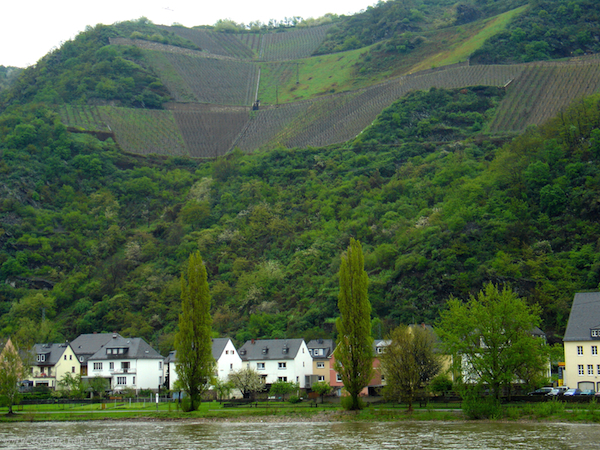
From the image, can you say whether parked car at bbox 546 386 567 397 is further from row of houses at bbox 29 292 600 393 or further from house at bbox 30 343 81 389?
house at bbox 30 343 81 389

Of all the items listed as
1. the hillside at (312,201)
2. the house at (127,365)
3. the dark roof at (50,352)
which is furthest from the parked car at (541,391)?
the dark roof at (50,352)

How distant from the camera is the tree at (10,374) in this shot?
7381 centimetres

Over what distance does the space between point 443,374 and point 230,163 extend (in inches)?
4134

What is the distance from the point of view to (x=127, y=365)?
99375 millimetres

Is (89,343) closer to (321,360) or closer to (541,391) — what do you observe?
(321,360)

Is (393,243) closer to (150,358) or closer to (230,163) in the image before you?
(150,358)

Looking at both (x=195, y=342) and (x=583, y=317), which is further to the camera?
(x=583, y=317)

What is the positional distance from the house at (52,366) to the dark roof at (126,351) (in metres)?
3.09

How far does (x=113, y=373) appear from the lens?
99.4 meters

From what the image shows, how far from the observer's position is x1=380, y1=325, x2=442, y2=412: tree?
66.5 metres

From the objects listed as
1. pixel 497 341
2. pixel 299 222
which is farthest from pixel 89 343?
pixel 497 341

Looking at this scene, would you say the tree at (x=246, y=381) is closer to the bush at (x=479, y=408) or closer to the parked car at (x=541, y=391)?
the parked car at (x=541, y=391)

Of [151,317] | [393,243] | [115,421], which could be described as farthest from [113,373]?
[393,243]

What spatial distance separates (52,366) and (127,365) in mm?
10378
